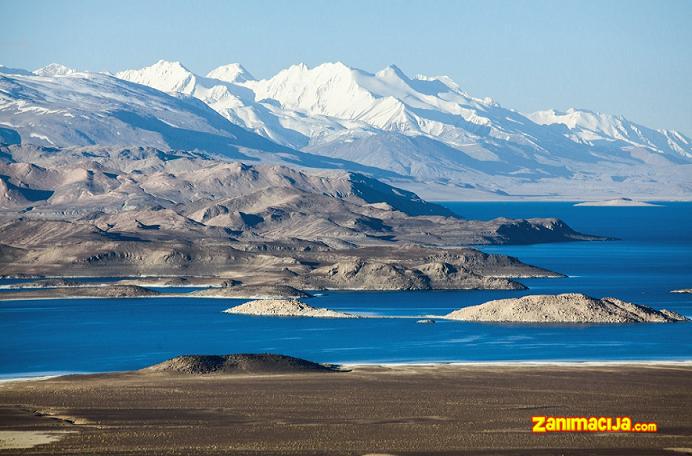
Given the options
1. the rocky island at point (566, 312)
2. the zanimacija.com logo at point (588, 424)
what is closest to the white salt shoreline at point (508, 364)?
the zanimacija.com logo at point (588, 424)

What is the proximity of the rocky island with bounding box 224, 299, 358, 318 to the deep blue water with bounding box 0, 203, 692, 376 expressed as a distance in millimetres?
2153

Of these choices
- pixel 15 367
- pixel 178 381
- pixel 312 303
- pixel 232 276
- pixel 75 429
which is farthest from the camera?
pixel 232 276

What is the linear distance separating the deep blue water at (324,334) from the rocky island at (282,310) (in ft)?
7.06

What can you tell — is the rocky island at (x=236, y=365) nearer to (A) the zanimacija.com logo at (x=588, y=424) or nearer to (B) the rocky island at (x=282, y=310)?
(A) the zanimacija.com logo at (x=588, y=424)

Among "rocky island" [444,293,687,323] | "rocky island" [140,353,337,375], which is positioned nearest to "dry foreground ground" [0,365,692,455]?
"rocky island" [140,353,337,375]

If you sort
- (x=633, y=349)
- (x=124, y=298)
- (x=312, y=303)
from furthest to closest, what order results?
(x=124, y=298)
(x=312, y=303)
(x=633, y=349)

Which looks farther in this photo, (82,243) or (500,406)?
(82,243)

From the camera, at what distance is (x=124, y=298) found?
130 m

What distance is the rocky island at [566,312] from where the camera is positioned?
326ft

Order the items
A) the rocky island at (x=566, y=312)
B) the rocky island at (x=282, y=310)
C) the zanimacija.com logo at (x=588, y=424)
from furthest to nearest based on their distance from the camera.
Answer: the rocky island at (x=282, y=310)
the rocky island at (x=566, y=312)
the zanimacija.com logo at (x=588, y=424)

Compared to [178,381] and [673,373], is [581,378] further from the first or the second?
[178,381]

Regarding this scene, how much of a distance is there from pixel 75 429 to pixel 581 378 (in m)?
25.0

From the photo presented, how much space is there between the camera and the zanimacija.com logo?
174 ft

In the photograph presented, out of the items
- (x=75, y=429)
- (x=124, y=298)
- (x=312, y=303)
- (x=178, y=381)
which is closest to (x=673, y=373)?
(x=178, y=381)
